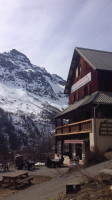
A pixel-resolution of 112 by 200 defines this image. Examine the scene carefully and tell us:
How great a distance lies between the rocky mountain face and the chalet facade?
2978 cm

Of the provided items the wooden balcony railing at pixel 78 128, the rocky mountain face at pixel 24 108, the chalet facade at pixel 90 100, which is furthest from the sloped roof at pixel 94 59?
the rocky mountain face at pixel 24 108

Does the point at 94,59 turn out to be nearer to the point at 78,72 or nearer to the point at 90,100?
the point at 78,72

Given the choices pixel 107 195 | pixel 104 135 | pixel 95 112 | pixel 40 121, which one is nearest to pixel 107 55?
pixel 95 112

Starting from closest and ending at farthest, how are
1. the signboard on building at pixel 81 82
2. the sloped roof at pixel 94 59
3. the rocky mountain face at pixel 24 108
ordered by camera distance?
the sloped roof at pixel 94 59, the signboard on building at pixel 81 82, the rocky mountain face at pixel 24 108

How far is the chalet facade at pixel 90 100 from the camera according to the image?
17.8 metres

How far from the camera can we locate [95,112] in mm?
18375

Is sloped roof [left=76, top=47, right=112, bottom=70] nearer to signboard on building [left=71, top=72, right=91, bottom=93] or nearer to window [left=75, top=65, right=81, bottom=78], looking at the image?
signboard on building [left=71, top=72, right=91, bottom=93]

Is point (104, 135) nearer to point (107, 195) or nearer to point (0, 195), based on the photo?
point (0, 195)

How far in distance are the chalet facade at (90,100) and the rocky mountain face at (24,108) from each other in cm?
2978

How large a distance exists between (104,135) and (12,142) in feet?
129

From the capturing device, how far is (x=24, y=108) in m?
Result: 80.8

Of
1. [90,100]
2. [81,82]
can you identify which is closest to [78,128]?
[90,100]

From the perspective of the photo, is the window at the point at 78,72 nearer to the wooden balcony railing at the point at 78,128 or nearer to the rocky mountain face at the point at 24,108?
the wooden balcony railing at the point at 78,128

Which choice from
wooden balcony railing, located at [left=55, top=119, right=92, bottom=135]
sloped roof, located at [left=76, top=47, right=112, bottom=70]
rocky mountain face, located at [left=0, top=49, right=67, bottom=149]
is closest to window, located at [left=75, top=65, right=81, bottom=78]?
sloped roof, located at [left=76, top=47, right=112, bottom=70]
